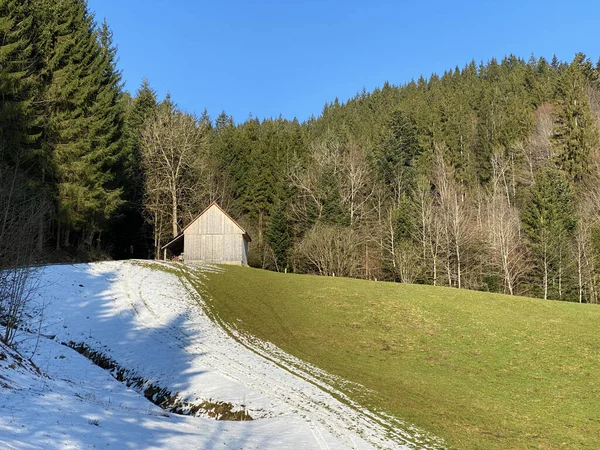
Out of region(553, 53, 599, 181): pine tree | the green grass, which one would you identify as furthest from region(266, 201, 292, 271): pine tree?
region(553, 53, 599, 181): pine tree

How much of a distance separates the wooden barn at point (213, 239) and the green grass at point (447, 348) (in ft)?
21.9

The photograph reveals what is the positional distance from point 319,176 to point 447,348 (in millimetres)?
38319

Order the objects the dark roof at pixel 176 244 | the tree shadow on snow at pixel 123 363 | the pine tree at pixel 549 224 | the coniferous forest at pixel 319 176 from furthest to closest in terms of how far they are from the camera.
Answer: the dark roof at pixel 176 244, the pine tree at pixel 549 224, the coniferous forest at pixel 319 176, the tree shadow on snow at pixel 123 363

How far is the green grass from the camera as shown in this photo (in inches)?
546

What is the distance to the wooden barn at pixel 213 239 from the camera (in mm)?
45344

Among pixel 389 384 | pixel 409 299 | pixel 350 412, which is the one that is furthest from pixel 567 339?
pixel 350 412


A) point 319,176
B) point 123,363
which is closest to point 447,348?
point 123,363

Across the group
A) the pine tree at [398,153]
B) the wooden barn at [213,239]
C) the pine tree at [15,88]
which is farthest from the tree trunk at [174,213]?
the pine tree at [398,153]

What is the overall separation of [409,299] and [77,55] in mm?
35073

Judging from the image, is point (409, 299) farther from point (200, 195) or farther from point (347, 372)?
point (200, 195)

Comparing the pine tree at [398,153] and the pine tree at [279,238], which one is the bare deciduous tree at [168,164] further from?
the pine tree at [398,153]

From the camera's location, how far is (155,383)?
51.2 ft

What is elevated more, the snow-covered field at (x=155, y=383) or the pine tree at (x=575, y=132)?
the pine tree at (x=575, y=132)

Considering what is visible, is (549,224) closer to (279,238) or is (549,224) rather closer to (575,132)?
(575,132)
